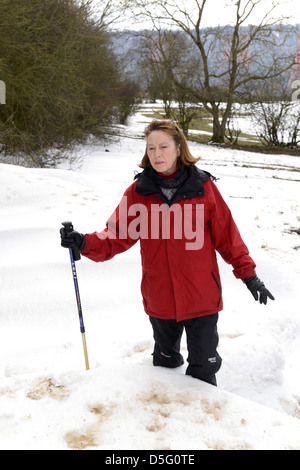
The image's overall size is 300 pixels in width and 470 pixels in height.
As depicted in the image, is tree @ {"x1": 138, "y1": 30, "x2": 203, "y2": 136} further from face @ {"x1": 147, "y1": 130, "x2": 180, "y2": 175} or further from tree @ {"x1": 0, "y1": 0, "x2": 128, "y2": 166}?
face @ {"x1": 147, "y1": 130, "x2": 180, "y2": 175}

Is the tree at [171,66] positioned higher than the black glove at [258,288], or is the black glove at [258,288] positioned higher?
the tree at [171,66]

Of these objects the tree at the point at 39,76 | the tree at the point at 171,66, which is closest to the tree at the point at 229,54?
the tree at the point at 171,66

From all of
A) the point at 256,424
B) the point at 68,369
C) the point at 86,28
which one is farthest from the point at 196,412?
the point at 86,28

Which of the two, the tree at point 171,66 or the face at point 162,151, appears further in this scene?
the tree at point 171,66

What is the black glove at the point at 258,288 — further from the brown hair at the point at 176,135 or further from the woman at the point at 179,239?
the brown hair at the point at 176,135

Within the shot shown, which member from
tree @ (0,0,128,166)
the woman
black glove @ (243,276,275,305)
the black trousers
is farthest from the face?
tree @ (0,0,128,166)

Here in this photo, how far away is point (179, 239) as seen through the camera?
218 cm

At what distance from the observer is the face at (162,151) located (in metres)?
2.15

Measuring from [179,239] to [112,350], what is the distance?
1239 mm

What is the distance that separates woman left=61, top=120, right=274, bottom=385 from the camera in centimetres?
Result: 217

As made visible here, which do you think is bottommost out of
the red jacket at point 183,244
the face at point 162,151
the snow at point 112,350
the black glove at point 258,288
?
the snow at point 112,350

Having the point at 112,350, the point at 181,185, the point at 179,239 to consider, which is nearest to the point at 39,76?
the point at 112,350

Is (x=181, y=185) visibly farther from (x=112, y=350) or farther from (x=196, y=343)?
(x=112, y=350)

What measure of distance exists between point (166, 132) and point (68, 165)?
25.4ft
